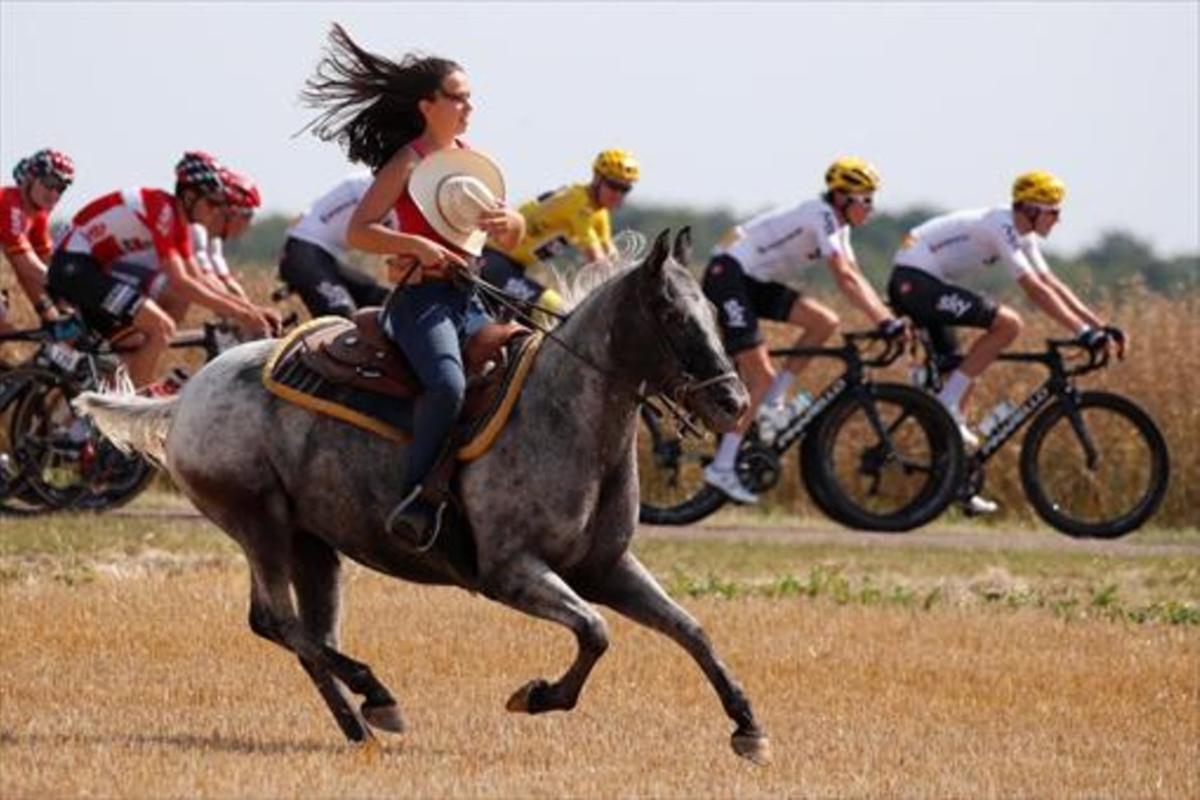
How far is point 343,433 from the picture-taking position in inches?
514

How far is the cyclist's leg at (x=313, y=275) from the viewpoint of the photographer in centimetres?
2252

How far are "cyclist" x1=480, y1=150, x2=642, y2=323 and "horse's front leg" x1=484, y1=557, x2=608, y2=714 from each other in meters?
9.86

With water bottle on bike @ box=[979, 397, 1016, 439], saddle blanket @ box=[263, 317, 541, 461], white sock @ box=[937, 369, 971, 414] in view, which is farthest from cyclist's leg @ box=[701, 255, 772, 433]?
saddle blanket @ box=[263, 317, 541, 461]

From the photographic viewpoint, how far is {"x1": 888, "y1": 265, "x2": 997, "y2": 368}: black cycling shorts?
76.8 ft

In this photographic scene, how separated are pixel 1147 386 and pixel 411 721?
50.9 feet

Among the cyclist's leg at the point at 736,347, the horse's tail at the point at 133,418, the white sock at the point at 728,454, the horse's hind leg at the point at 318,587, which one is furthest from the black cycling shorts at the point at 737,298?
the horse's hind leg at the point at 318,587

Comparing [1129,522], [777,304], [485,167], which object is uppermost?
[485,167]

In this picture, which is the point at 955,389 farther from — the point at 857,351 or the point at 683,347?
the point at 683,347

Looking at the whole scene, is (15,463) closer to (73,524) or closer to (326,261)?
(73,524)

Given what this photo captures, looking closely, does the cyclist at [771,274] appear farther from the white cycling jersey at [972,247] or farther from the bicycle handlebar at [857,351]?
the white cycling jersey at [972,247]

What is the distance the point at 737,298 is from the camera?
75.2 feet

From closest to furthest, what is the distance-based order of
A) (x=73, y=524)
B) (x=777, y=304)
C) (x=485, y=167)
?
1. (x=485, y=167)
2. (x=73, y=524)
3. (x=777, y=304)

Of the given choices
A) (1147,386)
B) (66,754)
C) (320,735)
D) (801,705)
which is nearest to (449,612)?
(801,705)

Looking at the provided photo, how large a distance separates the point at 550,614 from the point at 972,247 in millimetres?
11728
